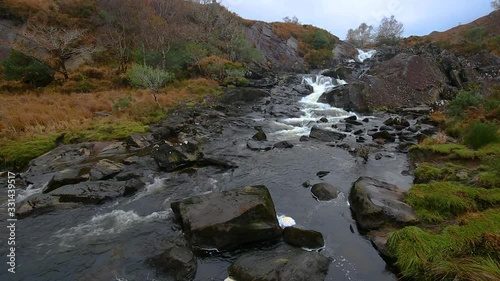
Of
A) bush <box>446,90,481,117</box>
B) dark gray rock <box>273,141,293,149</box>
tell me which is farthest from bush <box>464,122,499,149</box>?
dark gray rock <box>273,141,293,149</box>

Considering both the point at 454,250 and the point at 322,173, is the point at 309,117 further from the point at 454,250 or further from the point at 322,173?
the point at 454,250

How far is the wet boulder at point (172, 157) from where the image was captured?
13626mm

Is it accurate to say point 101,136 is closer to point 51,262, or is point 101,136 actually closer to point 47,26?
point 51,262

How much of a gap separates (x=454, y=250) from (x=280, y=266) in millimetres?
3932

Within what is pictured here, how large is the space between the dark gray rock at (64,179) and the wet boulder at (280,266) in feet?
28.5

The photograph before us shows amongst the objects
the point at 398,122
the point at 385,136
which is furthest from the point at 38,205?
the point at 398,122

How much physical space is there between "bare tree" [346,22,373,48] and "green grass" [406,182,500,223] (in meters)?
109

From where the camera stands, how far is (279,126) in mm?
21891

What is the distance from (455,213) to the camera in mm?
8398

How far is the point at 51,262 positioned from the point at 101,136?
11196 mm

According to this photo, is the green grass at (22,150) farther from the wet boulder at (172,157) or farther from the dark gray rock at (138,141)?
the wet boulder at (172,157)

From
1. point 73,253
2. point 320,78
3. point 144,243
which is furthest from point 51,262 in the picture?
point 320,78

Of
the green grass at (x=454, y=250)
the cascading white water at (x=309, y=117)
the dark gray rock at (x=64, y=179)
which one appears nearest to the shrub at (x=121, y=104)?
the dark gray rock at (x=64, y=179)

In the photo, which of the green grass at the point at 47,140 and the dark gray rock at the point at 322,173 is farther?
the green grass at the point at 47,140
